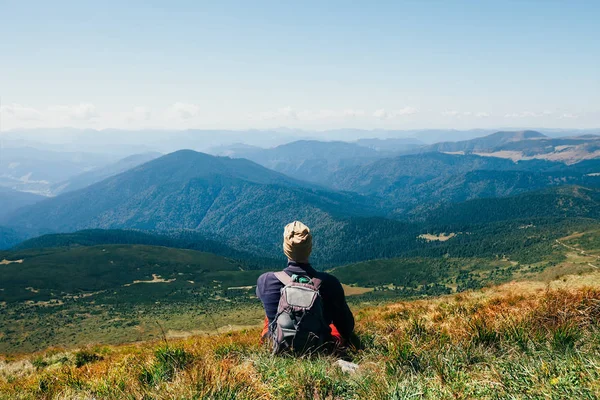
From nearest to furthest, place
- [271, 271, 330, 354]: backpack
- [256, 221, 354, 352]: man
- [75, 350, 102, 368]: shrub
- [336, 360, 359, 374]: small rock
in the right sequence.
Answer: [336, 360, 359, 374]: small rock
[271, 271, 330, 354]: backpack
[256, 221, 354, 352]: man
[75, 350, 102, 368]: shrub

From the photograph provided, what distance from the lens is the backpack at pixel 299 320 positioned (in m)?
5.63

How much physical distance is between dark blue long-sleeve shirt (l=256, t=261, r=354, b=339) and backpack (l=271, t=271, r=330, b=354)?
28 cm

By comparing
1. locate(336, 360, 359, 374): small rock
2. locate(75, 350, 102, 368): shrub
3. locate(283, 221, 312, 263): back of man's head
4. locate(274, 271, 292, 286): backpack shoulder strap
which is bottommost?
locate(75, 350, 102, 368): shrub

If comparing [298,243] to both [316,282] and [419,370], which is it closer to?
[316,282]

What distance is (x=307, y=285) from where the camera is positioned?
19.0 feet

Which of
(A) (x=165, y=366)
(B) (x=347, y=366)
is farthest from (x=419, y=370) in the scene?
(A) (x=165, y=366)

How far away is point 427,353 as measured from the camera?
4855mm

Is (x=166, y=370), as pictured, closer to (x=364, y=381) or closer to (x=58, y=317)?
(x=364, y=381)

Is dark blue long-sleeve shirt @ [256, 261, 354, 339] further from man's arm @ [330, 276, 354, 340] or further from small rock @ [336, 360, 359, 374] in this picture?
small rock @ [336, 360, 359, 374]

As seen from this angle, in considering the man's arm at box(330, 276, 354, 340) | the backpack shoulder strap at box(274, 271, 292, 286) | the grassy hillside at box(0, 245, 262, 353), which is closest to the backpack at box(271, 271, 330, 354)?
the backpack shoulder strap at box(274, 271, 292, 286)

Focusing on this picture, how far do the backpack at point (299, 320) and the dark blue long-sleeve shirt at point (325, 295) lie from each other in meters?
0.28

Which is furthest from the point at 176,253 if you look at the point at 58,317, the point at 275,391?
the point at 275,391

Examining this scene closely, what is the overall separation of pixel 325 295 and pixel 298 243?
3.43ft

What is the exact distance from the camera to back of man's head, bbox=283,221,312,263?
6.00m
